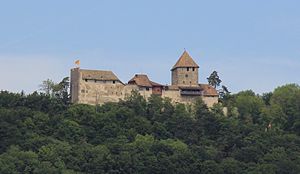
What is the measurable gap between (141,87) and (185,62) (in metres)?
6.15

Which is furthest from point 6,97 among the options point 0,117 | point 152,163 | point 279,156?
point 279,156

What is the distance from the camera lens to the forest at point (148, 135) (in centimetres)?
8669

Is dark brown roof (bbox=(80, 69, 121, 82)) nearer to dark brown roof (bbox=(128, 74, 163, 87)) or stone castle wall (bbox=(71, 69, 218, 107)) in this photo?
stone castle wall (bbox=(71, 69, 218, 107))

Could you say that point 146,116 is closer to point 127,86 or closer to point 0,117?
point 127,86

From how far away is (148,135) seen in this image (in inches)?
3698

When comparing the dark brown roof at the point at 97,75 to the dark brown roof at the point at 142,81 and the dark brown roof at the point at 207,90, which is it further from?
the dark brown roof at the point at 207,90

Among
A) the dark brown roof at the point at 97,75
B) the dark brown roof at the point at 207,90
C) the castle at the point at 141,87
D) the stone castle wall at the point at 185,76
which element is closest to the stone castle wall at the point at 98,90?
the castle at the point at 141,87

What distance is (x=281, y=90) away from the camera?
105 metres

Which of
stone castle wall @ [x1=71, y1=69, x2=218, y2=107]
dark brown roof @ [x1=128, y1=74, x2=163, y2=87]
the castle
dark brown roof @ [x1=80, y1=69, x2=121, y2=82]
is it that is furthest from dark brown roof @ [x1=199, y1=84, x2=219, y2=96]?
dark brown roof @ [x1=80, y1=69, x2=121, y2=82]

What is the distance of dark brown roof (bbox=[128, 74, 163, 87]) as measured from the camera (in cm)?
9844

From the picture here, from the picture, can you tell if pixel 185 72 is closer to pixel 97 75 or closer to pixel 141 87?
pixel 141 87

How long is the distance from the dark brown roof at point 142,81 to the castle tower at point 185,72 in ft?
9.30

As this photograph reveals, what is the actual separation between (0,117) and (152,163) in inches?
594

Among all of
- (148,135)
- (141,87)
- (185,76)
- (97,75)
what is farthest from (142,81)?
(148,135)
